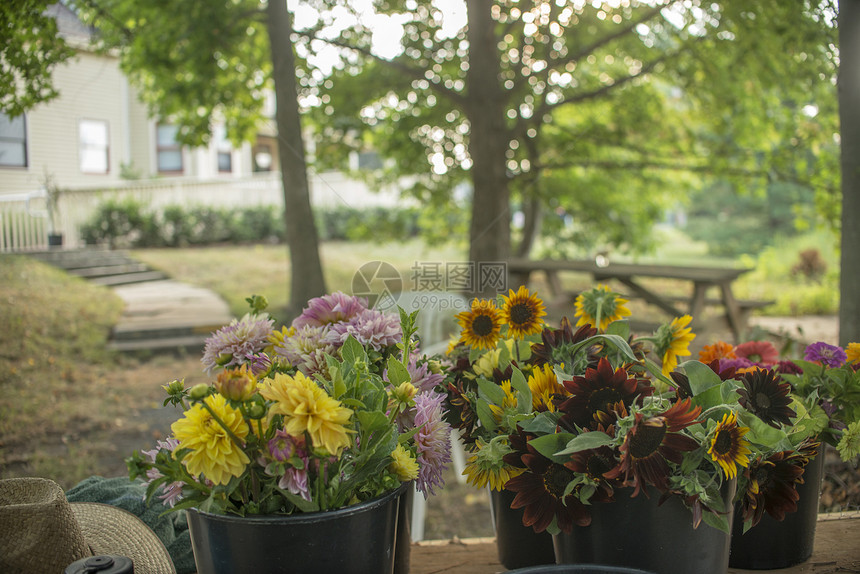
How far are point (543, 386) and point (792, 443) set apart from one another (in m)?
0.34

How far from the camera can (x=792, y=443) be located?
34.9 inches

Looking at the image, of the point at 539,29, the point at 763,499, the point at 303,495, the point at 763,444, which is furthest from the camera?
the point at 539,29

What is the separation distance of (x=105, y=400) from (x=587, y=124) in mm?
3728

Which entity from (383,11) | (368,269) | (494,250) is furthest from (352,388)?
(383,11)

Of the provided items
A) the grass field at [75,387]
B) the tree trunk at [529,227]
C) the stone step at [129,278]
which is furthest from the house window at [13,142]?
the tree trunk at [529,227]

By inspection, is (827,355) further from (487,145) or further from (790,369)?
(487,145)

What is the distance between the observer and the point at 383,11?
10.8ft

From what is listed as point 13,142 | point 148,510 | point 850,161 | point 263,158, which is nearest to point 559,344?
point 148,510

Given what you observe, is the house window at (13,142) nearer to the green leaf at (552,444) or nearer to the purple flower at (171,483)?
the purple flower at (171,483)

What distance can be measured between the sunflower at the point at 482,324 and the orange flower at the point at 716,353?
1.10ft

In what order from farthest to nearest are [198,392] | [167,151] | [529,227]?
[529,227] < [167,151] < [198,392]

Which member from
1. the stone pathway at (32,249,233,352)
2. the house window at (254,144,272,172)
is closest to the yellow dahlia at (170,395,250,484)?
the stone pathway at (32,249,233,352)

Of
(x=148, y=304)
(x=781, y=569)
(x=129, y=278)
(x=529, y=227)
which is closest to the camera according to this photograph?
(x=781, y=569)

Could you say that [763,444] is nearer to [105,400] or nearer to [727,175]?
[105,400]
